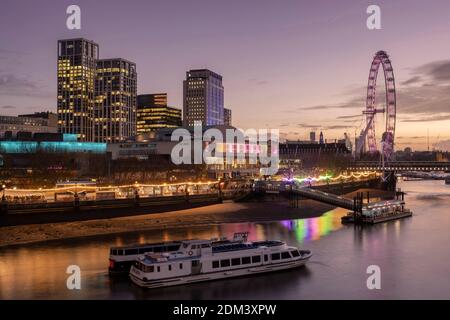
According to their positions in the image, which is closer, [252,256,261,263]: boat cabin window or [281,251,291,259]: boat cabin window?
[252,256,261,263]: boat cabin window

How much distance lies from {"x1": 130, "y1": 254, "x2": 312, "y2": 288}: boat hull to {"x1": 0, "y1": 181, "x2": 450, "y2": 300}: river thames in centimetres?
31

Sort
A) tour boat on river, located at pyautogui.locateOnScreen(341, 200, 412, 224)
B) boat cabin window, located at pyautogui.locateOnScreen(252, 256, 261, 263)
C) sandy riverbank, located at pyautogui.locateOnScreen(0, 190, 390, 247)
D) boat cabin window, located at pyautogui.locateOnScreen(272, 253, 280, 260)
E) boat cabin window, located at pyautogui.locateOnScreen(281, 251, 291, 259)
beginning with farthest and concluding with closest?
tour boat on river, located at pyautogui.locateOnScreen(341, 200, 412, 224)
sandy riverbank, located at pyautogui.locateOnScreen(0, 190, 390, 247)
boat cabin window, located at pyautogui.locateOnScreen(281, 251, 291, 259)
boat cabin window, located at pyautogui.locateOnScreen(272, 253, 280, 260)
boat cabin window, located at pyautogui.locateOnScreen(252, 256, 261, 263)

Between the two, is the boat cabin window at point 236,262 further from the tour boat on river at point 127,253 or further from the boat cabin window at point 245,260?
the tour boat on river at point 127,253

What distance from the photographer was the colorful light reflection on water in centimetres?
4088

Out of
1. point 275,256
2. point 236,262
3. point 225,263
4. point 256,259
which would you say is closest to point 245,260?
point 236,262

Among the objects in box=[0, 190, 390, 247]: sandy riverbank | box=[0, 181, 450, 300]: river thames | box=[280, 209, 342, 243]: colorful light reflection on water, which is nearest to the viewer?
box=[0, 181, 450, 300]: river thames

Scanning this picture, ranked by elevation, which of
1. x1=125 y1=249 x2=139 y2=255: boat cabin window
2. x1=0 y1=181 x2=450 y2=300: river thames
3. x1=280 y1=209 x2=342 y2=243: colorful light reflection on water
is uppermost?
x1=125 y1=249 x2=139 y2=255: boat cabin window

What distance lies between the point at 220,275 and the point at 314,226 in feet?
68.7

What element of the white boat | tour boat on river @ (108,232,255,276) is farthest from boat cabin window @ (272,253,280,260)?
tour boat on river @ (108,232,255,276)

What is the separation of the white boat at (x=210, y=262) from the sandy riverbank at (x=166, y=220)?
49.7ft

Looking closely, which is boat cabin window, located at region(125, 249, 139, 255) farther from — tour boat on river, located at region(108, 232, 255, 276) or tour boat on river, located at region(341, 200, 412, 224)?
tour boat on river, located at region(341, 200, 412, 224)

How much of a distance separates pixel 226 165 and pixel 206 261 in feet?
295


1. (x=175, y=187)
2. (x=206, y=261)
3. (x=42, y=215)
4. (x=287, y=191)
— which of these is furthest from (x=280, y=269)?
(x=175, y=187)
